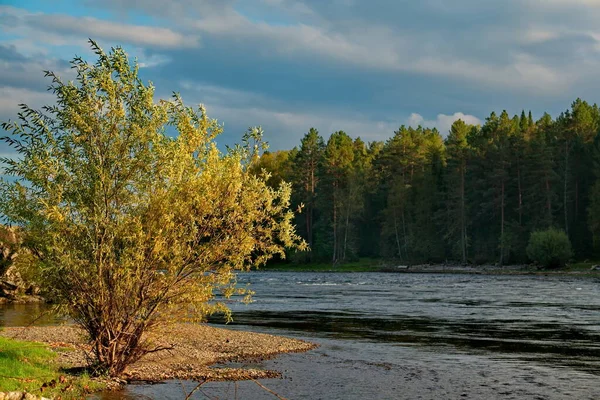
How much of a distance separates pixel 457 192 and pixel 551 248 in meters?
25.9

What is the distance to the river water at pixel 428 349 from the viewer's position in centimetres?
2066

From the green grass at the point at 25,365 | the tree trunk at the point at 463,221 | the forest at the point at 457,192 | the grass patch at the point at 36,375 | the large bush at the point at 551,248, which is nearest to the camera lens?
the grass patch at the point at 36,375

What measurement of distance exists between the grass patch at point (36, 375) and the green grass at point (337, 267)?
3896 inches

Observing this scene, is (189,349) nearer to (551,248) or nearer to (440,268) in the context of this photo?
(551,248)

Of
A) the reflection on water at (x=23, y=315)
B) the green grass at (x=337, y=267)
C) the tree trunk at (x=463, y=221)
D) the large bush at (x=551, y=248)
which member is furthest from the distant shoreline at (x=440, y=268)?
the reflection on water at (x=23, y=315)

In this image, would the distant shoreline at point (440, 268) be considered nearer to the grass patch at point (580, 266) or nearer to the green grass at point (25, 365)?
the grass patch at point (580, 266)

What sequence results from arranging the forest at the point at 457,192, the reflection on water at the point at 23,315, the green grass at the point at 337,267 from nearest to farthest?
the reflection on water at the point at 23,315
the forest at the point at 457,192
the green grass at the point at 337,267

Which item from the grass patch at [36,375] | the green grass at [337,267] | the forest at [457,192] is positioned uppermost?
the forest at [457,192]

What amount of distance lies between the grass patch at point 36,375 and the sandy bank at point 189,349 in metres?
0.84

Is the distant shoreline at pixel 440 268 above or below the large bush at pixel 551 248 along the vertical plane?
below

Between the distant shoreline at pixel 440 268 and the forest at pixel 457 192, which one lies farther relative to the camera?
the forest at pixel 457 192

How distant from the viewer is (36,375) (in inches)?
740

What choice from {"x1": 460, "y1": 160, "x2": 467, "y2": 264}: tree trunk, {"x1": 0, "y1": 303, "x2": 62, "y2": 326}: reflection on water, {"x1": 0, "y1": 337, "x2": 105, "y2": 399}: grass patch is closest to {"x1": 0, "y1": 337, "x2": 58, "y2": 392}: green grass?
{"x1": 0, "y1": 337, "x2": 105, "y2": 399}: grass patch

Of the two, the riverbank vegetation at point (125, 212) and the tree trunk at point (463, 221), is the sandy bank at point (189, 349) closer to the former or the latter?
the riverbank vegetation at point (125, 212)
